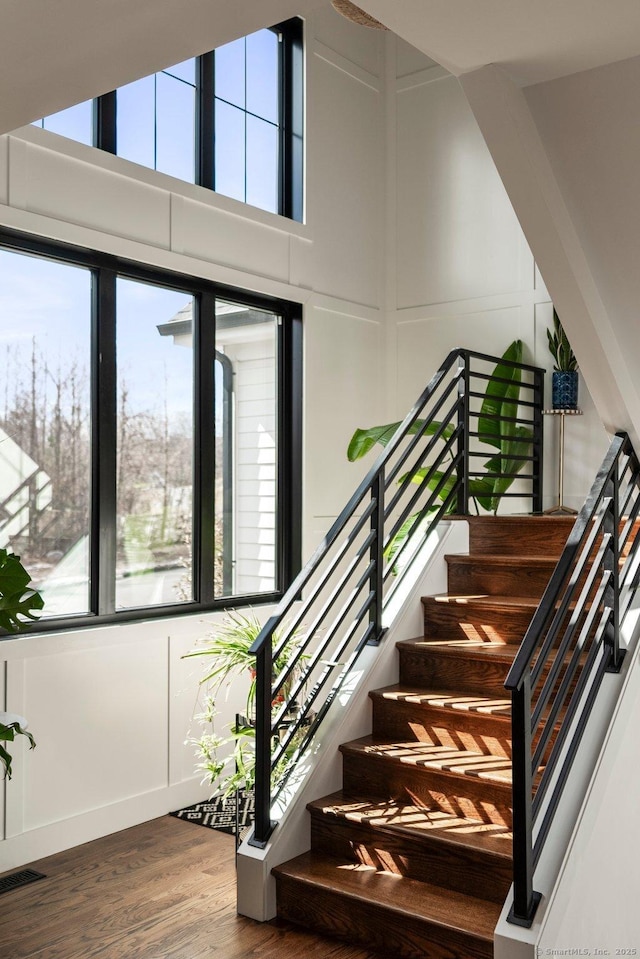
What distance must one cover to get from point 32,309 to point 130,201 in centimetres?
76

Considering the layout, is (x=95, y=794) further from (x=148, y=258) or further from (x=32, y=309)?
(x=148, y=258)

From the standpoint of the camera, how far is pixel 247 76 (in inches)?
201

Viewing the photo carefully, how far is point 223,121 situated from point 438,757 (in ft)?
12.1

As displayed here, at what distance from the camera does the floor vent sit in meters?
3.44

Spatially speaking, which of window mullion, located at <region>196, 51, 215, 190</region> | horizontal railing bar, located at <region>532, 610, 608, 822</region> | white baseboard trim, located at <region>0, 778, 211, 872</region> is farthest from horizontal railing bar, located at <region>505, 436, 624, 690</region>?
window mullion, located at <region>196, 51, 215, 190</region>

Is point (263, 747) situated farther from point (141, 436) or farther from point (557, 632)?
point (141, 436)

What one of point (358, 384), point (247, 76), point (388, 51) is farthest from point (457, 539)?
point (388, 51)

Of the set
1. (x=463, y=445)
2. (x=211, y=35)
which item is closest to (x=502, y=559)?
(x=463, y=445)

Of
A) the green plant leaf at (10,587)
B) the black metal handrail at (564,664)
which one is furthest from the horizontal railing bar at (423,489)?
the green plant leaf at (10,587)

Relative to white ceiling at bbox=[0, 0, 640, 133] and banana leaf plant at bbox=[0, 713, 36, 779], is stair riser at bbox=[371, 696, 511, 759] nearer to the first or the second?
banana leaf plant at bbox=[0, 713, 36, 779]

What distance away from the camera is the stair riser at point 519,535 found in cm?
411

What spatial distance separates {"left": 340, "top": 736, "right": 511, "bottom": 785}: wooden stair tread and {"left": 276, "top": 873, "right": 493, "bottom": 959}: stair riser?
53 cm

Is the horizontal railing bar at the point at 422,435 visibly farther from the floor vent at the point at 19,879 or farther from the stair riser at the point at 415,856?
the floor vent at the point at 19,879

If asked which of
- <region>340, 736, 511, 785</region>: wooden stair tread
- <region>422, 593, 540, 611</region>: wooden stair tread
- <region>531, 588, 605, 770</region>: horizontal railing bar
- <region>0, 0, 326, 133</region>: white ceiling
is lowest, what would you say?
<region>340, 736, 511, 785</region>: wooden stair tread
